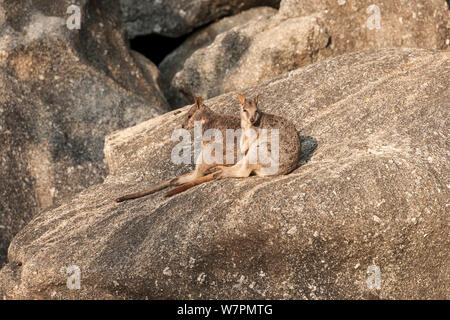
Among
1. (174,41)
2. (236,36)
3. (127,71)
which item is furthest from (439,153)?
(174,41)

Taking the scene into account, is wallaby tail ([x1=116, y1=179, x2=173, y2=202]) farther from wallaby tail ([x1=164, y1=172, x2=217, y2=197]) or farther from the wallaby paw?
the wallaby paw

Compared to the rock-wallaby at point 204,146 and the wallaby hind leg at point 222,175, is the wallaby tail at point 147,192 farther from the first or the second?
the wallaby hind leg at point 222,175

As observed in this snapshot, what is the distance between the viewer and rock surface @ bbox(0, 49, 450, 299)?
8.23 meters

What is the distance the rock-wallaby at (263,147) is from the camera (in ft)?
30.0

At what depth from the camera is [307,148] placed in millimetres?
10039

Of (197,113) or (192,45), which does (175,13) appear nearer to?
(192,45)

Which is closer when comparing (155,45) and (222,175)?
(222,175)

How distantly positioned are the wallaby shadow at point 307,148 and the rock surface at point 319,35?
11.6 feet

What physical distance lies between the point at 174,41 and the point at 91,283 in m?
10.2

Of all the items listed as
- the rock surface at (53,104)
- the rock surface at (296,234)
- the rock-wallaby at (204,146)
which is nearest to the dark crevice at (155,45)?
the rock surface at (53,104)

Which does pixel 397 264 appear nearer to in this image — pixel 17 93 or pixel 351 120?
pixel 351 120

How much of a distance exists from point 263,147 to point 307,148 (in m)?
1.01

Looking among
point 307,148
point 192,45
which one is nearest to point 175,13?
point 192,45

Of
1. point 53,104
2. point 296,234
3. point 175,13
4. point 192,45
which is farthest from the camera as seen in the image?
point 192,45
